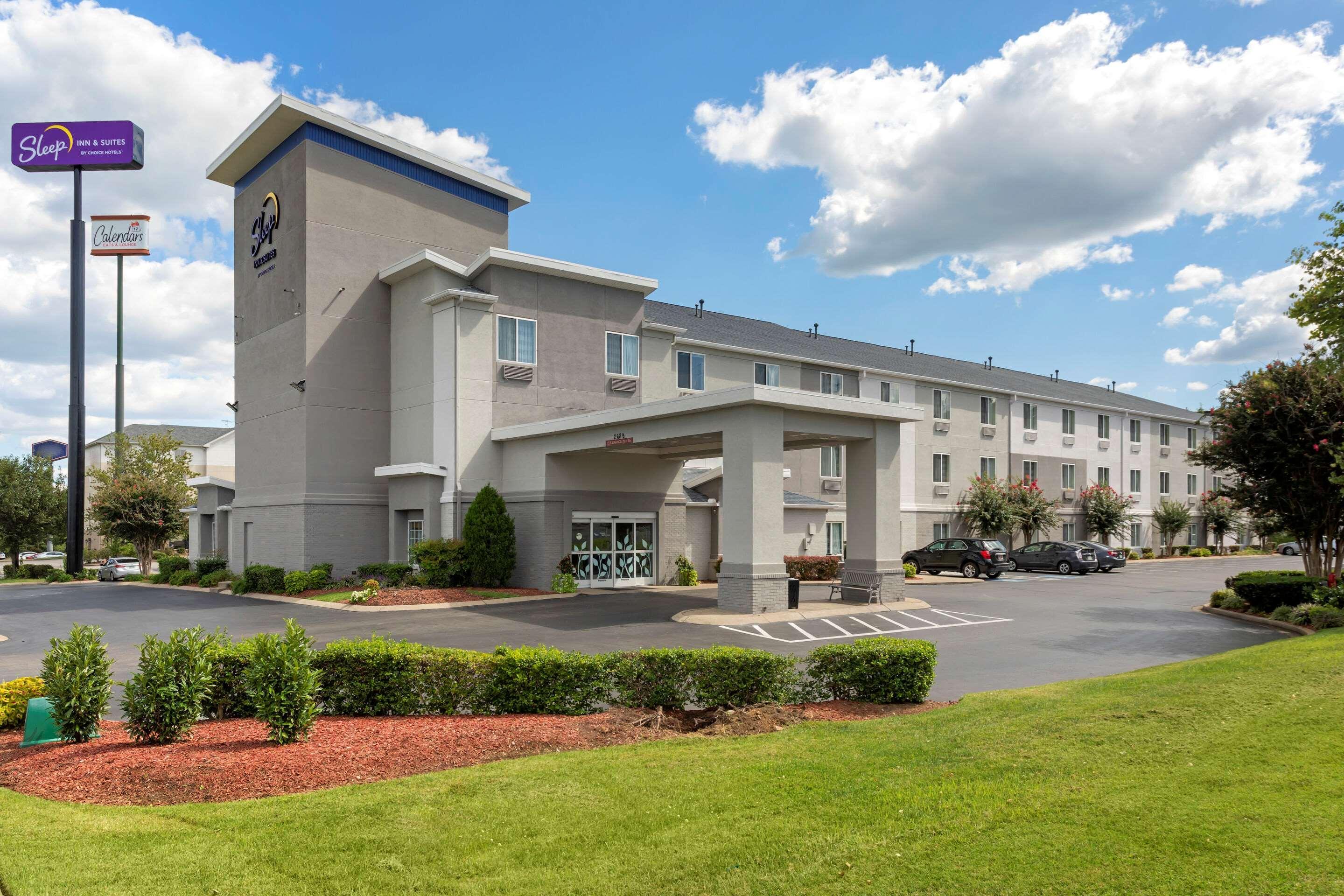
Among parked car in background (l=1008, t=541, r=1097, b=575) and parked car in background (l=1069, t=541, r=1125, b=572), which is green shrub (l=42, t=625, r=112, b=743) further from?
parked car in background (l=1069, t=541, r=1125, b=572)

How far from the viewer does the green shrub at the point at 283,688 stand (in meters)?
7.93

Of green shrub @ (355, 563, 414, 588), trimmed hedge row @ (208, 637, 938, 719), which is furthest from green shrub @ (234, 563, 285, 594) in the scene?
trimmed hedge row @ (208, 637, 938, 719)

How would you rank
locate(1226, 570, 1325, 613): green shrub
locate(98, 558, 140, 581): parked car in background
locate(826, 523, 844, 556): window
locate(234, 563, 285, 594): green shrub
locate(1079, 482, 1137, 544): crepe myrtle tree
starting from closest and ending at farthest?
locate(1226, 570, 1325, 613): green shrub
locate(234, 563, 285, 594): green shrub
locate(826, 523, 844, 556): window
locate(98, 558, 140, 581): parked car in background
locate(1079, 482, 1137, 544): crepe myrtle tree

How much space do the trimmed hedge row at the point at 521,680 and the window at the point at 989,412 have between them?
37.3 meters

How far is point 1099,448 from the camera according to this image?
49.8m

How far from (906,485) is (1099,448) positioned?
56.7ft

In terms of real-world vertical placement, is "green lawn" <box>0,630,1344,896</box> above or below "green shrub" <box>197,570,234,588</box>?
above

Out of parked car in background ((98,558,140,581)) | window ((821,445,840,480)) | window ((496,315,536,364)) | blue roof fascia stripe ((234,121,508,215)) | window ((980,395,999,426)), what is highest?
blue roof fascia stripe ((234,121,508,215))

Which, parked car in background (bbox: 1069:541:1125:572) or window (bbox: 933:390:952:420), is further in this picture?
window (bbox: 933:390:952:420)

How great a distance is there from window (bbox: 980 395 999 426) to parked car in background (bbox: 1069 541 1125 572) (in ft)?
25.3

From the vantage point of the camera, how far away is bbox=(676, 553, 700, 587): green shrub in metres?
28.4

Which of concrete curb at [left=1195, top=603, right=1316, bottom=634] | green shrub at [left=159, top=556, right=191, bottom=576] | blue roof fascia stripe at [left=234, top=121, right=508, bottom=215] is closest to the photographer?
concrete curb at [left=1195, top=603, right=1316, bottom=634]

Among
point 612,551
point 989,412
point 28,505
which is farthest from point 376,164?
point 28,505

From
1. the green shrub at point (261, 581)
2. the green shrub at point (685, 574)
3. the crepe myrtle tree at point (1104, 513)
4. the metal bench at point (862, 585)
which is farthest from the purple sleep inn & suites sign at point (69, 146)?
the crepe myrtle tree at point (1104, 513)
